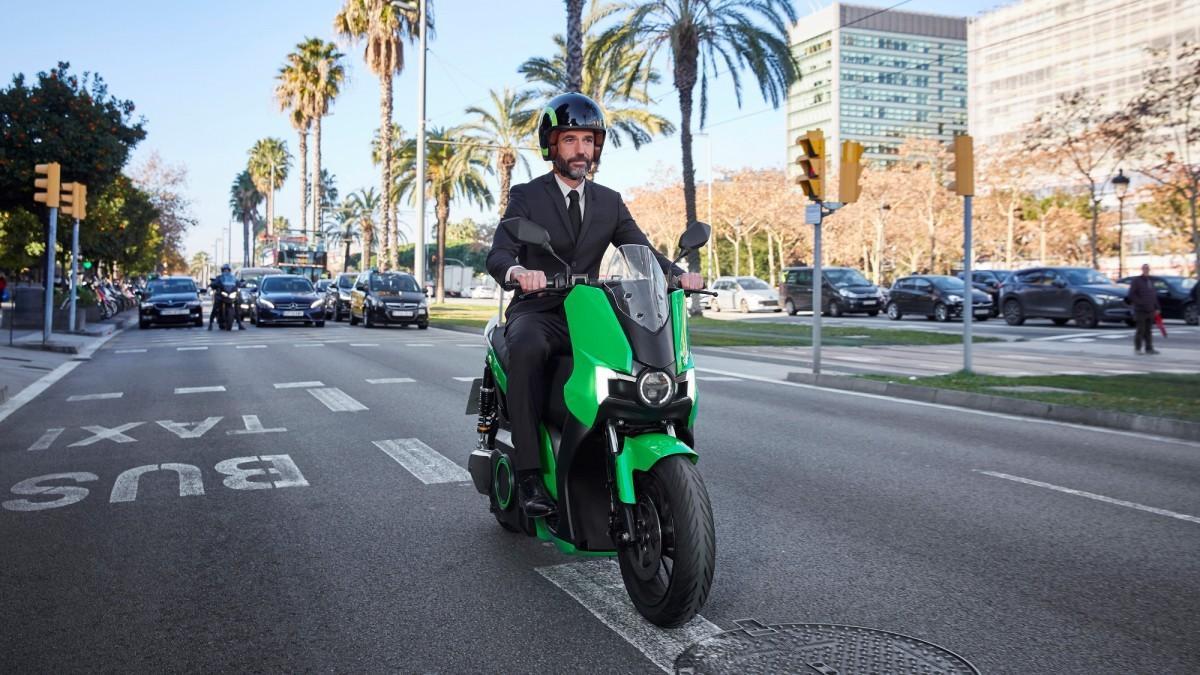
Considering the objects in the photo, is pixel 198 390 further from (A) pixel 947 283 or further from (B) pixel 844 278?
(B) pixel 844 278

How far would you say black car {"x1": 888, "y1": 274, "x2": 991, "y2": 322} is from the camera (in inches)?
1224

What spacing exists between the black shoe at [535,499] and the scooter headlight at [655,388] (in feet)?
2.24

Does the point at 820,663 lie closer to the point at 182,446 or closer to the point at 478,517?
the point at 478,517

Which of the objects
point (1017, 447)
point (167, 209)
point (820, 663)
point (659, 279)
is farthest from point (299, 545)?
point (167, 209)

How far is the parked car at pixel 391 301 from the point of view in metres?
27.7

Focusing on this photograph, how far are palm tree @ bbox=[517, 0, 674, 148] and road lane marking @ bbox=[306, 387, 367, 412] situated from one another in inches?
727

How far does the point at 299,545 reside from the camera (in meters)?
4.73

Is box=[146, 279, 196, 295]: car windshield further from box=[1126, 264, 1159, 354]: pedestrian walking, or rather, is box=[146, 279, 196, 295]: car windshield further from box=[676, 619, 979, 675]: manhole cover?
box=[676, 619, 979, 675]: manhole cover

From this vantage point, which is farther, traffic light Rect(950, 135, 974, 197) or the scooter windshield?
traffic light Rect(950, 135, 974, 197)

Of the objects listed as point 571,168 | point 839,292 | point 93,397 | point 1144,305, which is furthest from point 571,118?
point 839,292

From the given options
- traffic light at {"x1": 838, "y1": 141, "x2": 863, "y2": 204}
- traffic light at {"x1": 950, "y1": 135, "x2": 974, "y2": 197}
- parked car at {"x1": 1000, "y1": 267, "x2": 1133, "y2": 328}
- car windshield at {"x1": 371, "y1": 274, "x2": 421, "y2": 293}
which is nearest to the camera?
traffic light at {"x1": 950, "y1": 135, "x2": 974, "y2": 197}

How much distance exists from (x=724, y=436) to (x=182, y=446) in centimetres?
424

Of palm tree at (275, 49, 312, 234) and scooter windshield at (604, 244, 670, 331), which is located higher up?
palm tree at (275, 49, 312, 234)

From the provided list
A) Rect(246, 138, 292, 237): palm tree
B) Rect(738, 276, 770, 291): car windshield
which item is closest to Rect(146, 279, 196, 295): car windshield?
Rect(738, 276, 770, 291): car windshield
